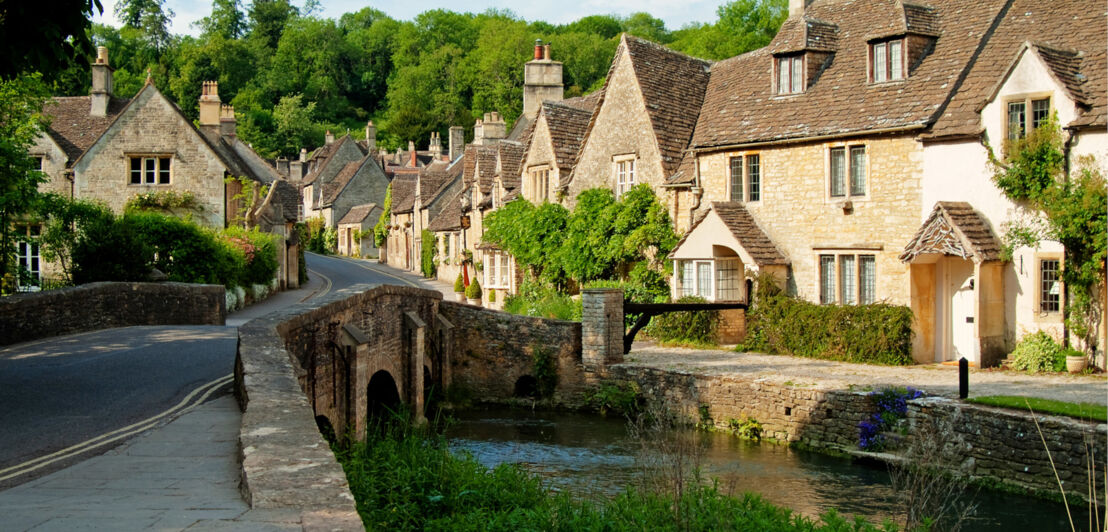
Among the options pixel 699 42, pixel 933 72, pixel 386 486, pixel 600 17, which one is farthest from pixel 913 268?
pixel 600 17

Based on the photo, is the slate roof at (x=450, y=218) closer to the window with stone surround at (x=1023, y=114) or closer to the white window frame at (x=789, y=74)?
the white window frame at (x=789, y=74)

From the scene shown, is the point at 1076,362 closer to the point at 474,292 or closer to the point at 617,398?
the point at 617,398

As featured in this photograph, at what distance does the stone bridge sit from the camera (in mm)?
20781

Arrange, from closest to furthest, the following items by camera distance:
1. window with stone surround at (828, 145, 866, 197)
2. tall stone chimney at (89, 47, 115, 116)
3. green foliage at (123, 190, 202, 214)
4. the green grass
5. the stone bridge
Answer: the green grass < the stone bridge < window with stone surround at (828, 145, 866, 197) < green foliage at (123, 190, 202, 214) < tall stone chimney at (89, 47, 115, 116)

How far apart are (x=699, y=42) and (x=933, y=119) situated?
4423 centimetres

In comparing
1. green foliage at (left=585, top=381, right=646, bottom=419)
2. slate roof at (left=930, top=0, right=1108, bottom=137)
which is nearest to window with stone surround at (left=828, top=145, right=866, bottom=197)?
slate roof at (left=930, top=0, right=1108, bottom=137)

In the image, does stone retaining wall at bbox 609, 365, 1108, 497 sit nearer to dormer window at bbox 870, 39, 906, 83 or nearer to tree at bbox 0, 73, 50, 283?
dormer window at bbox 870, 39, 906, 83

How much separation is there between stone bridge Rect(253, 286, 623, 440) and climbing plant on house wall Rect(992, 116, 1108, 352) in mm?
9596

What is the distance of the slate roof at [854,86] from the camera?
79.6 feet

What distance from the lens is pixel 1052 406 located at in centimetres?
1631

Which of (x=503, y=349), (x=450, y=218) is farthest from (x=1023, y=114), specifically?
(x=450, y=218)

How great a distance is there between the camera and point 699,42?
66125 mm

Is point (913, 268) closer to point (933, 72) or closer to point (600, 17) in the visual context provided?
point (933, 72)

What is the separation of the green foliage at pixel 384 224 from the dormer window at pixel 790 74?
4516cm
